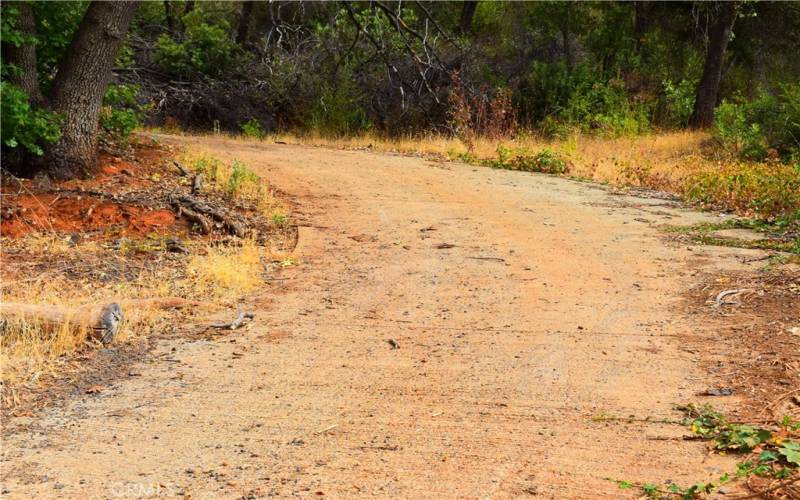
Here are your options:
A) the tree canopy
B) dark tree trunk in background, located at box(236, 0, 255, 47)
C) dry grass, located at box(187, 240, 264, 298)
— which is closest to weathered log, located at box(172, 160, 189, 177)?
the tree canopy

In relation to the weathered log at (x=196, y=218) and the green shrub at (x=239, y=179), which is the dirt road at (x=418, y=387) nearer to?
the weathered log at (x=196, y=218)

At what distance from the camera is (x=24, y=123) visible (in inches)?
392

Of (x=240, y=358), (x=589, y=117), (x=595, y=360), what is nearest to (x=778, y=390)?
(x=595, y=360)

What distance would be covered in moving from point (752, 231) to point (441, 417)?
5820 mm

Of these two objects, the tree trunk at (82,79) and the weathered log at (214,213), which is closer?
the weathered log at (214,213)

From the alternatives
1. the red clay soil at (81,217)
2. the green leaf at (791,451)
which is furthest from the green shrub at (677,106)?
the green leaf at (791,451)

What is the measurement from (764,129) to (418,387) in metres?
12.9

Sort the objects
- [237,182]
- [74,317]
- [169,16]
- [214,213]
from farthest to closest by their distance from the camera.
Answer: [169,16] → [237,182] → [214,213] → [74,317]

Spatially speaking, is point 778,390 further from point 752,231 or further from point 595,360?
point 752,231

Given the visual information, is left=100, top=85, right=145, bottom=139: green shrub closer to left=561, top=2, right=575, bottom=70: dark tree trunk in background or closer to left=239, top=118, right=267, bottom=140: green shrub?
left=239, top=118, right=267, bottom=140: green shrub

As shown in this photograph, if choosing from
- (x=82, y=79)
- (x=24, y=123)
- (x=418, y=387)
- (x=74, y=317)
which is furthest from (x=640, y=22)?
(x=418, y=387)

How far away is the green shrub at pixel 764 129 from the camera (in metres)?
15.7

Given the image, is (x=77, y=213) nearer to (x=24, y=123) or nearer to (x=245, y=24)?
(x=24, y=123)

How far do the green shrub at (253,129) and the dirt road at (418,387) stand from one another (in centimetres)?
1023
